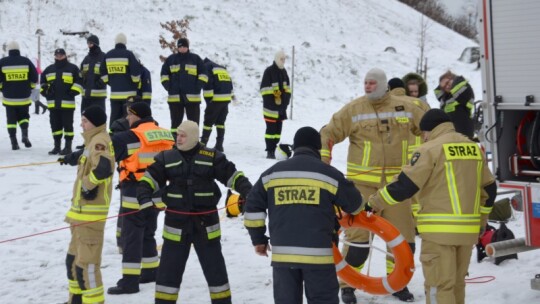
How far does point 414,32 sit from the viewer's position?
38531 millimetres

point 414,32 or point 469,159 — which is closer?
point 469,159

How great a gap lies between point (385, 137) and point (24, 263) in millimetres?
4182

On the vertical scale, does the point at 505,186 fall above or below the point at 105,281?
above

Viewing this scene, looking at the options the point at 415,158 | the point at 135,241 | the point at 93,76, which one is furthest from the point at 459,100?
the point at 93,76

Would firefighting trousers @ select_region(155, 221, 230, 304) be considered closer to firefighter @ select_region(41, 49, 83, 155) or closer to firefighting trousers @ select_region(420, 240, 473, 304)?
firefighting trousers @ select_region(420, 240, 473, 304)

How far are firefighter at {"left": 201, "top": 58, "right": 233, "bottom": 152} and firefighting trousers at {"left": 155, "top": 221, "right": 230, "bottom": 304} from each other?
7.38 meters

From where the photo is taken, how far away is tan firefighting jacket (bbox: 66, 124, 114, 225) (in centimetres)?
646

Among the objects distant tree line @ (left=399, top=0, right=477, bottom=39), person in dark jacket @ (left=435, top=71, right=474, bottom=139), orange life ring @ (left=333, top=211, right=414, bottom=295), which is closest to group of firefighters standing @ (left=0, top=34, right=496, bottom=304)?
orange life ring @ (left=333, top=211, right=414, bottom=295)

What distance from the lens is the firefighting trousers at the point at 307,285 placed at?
5.18m

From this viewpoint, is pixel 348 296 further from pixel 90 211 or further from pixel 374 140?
pixel 90 211

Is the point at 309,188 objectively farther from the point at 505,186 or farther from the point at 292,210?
the point at 505,186

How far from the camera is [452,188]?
5.58m

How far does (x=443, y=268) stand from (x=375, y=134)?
5.54 feet

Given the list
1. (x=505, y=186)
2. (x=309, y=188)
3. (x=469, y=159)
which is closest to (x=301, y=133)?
(x=309, y=188)
